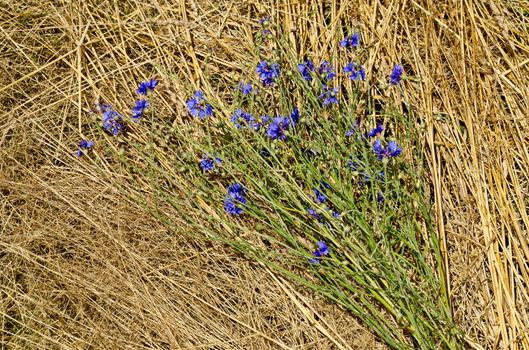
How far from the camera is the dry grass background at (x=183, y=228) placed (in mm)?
2518

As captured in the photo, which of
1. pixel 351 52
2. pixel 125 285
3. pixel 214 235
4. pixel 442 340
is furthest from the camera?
pixel 351 52

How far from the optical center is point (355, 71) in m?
2.65

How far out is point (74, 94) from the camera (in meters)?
2.95

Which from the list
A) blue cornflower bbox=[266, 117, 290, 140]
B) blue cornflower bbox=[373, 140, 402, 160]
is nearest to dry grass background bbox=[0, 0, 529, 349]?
blue cornflower bbox=[373, 140, 402, 160]

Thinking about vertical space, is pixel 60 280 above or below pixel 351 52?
below

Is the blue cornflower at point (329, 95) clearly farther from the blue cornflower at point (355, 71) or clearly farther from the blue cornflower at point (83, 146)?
the blue cornflower at point (83, 146)

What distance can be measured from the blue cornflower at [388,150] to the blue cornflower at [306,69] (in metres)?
0.37

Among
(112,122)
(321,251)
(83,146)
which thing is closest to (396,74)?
(321,251)

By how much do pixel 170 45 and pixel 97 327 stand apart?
3.87 ft

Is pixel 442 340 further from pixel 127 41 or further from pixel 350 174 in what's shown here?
pixel 127 41

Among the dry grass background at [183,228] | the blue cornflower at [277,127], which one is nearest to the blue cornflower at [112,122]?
the dry grass background at [183,228]

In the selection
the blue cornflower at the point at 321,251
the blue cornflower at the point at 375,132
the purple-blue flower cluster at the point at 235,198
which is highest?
the blue cornflower at the point at 375,132

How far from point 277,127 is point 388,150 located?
392 mm

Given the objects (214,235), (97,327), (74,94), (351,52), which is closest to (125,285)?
(97,327)
